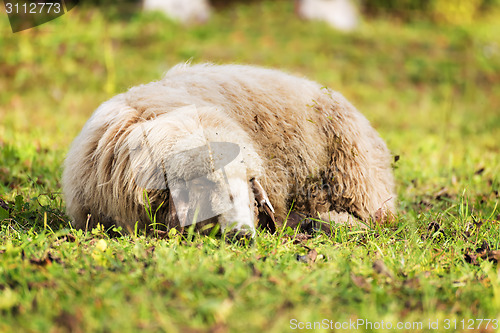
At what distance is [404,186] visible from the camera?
15.2 feet

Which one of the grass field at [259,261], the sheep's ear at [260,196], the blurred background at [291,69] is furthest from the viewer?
the blurred background at [291,69]

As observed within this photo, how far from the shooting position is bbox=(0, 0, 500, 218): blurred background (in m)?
4.89

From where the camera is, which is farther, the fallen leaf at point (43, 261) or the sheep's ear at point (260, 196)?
the sheep's ear at point (260, 196)

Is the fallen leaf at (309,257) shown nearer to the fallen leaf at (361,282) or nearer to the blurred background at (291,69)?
the fallen leaf at (361,282)

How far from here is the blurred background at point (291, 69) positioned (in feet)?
16.1

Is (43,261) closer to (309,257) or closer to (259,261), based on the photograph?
(259,261)

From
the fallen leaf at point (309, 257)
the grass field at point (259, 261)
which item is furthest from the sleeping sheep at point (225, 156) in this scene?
the fallen leaf at point (309, 257)

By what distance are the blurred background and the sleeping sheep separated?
2.07 ft

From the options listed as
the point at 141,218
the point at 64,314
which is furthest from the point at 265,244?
the point at 64,314

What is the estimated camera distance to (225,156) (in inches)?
109

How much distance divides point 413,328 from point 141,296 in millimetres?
1008

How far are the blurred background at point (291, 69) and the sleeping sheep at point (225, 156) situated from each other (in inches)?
24.9

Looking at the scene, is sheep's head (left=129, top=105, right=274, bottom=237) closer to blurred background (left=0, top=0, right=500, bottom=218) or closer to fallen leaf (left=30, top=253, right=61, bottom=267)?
fallen leaf (left=30, top=253, right=61, bottom=267)

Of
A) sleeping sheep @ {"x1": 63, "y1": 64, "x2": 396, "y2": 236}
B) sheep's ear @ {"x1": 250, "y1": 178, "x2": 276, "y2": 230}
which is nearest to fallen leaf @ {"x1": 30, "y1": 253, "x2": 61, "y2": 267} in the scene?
sleeping sheep @ {"x1": 63, "y1": 64, "x2": 396, "y2": 236}
